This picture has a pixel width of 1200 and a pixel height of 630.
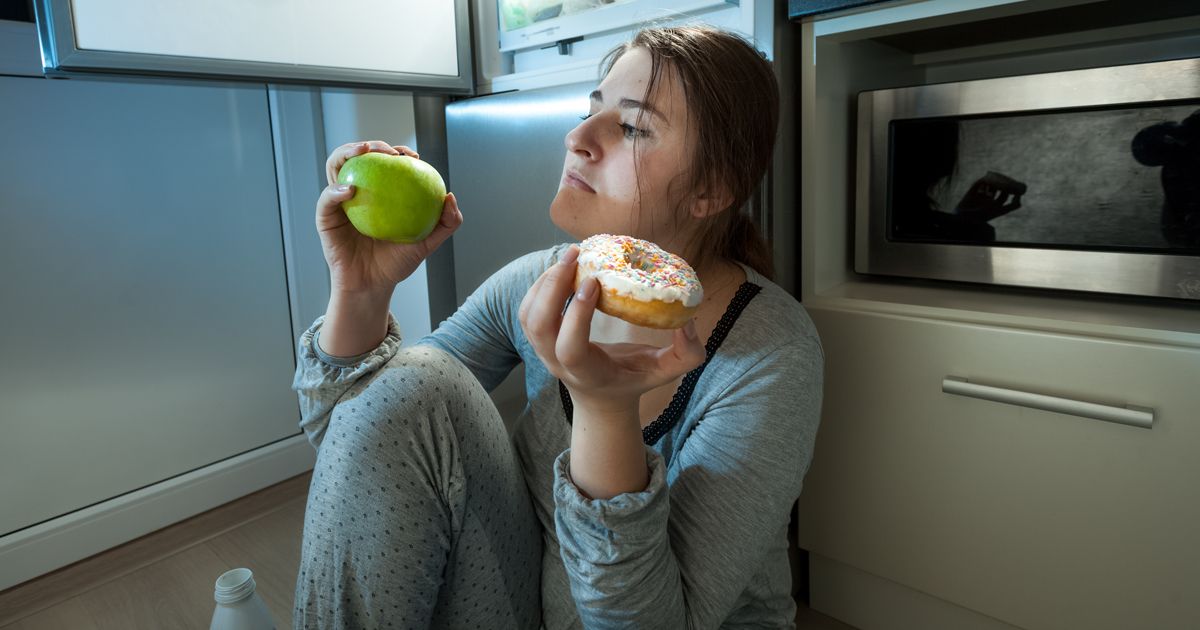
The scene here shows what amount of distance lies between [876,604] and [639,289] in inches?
35.4

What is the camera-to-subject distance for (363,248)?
872mm

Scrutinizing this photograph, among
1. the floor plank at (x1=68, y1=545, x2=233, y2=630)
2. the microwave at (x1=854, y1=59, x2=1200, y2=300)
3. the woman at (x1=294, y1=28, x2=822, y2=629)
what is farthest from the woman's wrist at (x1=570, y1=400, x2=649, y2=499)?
the floor plank at (x1=68, y1=545, x2=233, y2=630)

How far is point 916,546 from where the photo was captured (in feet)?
3.59

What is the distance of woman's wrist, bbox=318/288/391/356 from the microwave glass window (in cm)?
82

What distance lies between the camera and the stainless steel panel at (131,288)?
1.43 m

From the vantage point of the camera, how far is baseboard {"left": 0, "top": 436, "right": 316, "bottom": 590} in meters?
1.47

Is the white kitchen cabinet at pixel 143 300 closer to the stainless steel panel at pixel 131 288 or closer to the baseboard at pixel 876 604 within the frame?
the stainless steel panel at pixel 131 288

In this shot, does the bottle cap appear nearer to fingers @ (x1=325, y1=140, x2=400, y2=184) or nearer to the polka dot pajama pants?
the polka dot pajama pants

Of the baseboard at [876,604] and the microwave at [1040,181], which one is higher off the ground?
the microwave at [1040,181]

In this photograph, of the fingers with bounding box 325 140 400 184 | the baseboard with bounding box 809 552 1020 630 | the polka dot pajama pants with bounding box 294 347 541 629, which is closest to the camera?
the polka dot pajama pants with bounding box 294 347 541 629

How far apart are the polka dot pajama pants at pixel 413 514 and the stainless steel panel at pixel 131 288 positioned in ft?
3.50

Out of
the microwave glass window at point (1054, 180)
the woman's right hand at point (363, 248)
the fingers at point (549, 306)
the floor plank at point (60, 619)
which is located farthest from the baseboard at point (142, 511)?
the microwave glass window at point (1054, 180)

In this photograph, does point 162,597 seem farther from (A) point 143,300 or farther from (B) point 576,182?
(B) point 576,182

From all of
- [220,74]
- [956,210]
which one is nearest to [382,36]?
[220,74]
